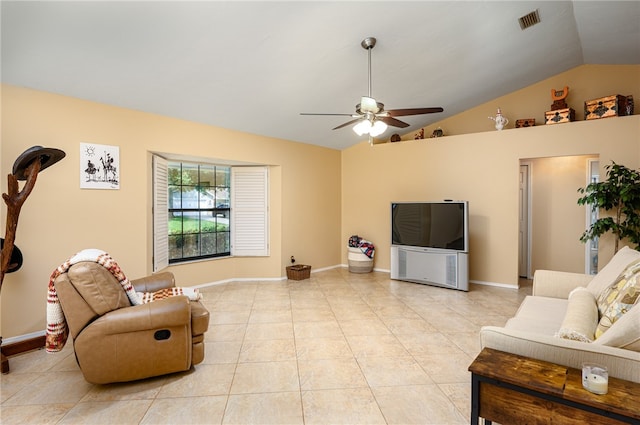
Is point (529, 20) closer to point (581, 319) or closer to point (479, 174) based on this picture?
point (479, 174)

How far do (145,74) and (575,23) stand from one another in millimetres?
4907

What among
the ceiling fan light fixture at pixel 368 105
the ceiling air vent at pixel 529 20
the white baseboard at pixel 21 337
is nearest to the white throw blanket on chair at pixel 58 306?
the white baseboard at pixel 21 337

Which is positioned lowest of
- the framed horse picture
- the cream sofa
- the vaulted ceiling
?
the cream sofa

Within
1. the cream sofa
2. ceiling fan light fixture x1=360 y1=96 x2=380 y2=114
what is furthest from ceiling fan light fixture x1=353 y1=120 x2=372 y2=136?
the cream sofa

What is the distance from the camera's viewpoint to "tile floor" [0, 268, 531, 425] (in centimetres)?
203

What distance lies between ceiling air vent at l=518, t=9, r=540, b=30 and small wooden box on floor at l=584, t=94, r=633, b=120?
5.86 feet

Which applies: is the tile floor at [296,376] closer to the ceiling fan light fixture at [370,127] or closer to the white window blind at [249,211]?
the white window blind at [249,211]

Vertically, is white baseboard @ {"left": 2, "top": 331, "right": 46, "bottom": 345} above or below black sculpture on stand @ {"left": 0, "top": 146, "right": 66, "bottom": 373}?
below

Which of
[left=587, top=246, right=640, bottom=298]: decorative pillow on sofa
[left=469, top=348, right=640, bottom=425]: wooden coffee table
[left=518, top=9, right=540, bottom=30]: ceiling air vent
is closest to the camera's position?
[left=469, top=348, right=640, bottom=425]: wooden coffee table

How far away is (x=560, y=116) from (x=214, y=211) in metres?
5.57

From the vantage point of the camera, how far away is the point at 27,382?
2.42m

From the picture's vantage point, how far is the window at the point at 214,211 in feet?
16.4

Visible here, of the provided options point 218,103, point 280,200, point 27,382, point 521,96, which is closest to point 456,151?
point 521,96

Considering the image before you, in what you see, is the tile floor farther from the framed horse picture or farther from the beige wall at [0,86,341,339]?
the framed horse picture
